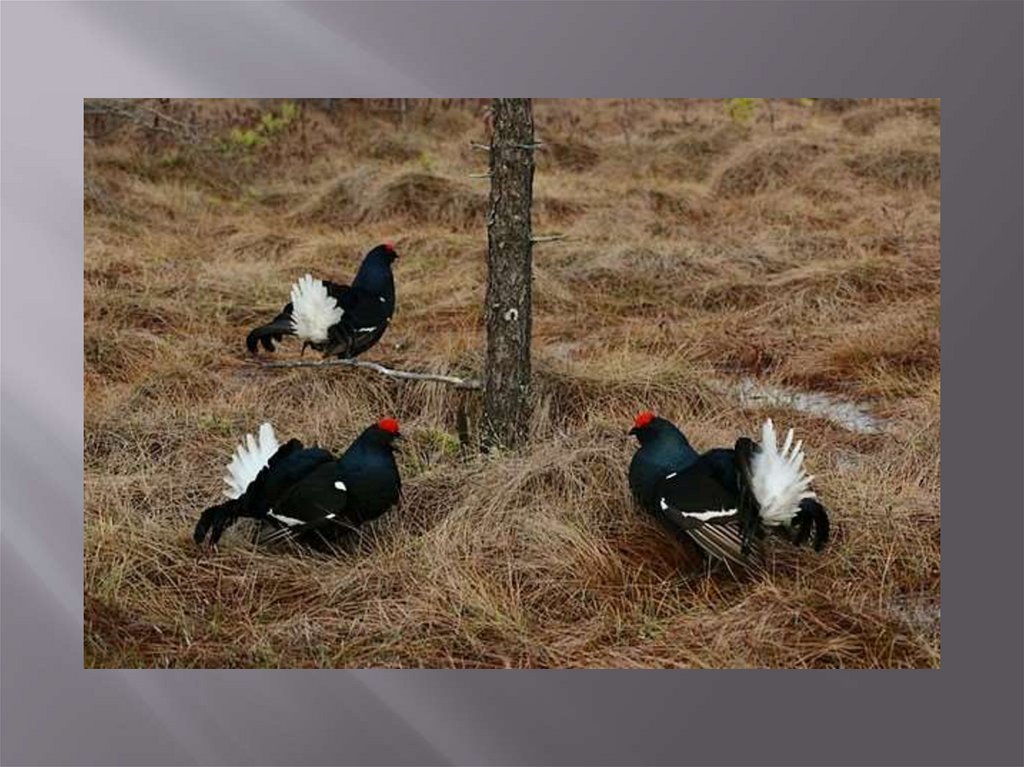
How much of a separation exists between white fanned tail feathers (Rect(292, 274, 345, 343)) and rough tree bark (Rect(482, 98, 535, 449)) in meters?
0.78

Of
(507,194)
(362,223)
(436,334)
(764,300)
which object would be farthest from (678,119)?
(507,194)

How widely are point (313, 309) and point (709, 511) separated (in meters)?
1.95

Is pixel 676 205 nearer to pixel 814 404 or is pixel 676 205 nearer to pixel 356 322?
pixel 814 404

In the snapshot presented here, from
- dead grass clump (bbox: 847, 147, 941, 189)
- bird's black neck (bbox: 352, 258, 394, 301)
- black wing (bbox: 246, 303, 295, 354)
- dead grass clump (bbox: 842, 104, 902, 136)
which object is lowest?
black wing (bbox: 246, 303, 295, 354)

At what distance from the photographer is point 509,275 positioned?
4059 millimetres

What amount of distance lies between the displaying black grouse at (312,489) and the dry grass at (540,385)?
0.11m

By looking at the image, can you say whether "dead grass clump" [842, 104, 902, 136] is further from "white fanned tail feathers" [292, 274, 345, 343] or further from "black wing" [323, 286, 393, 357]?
"white fanned tail feathers" [292, 274, 345, 343]

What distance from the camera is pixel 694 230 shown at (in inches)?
310

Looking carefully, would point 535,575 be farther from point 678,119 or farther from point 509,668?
point 678,119

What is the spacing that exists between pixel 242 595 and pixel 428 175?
208 inches

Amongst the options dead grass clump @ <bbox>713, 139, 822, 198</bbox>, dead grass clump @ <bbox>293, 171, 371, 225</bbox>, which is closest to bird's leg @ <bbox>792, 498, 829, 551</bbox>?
dead grass clump @ <bbox>293, 171, 371, 225</bbox>

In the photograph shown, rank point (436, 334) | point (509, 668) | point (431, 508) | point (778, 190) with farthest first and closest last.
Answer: point (778, 190), point (436, 334), point (431, 508), point (509, 668)

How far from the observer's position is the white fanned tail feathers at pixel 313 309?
4.57 meters

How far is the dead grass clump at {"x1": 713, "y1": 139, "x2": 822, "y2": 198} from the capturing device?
8.85 meters
